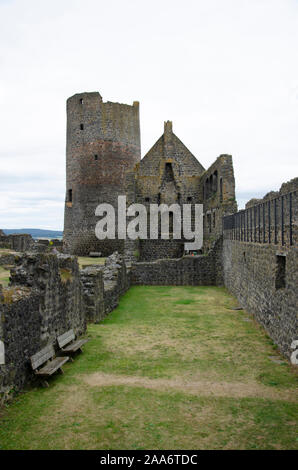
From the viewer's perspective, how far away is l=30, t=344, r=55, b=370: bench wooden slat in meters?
6.65

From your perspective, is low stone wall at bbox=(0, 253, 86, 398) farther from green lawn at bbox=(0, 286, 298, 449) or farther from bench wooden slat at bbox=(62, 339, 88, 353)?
green lawn at bbox=(0, 286, 298, 449)

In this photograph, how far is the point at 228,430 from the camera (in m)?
5.11

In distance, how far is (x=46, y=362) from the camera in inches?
291

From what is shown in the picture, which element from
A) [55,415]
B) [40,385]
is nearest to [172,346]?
[40,385]

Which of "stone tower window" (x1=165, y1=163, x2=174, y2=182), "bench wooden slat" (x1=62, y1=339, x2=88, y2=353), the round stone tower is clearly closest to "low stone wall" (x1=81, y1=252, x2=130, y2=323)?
"bench wooden slat" (x1=62, y1=339, x2=88, y2=353)

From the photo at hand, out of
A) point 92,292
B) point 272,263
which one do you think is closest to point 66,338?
point 92,292

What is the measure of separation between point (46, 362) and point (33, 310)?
3.83ft

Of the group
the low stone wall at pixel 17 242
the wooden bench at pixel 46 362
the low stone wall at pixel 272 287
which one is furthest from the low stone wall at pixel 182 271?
the low stone wall at pixel 17 242

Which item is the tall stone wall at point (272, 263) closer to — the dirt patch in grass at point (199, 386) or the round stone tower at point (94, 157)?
the dirt patch in grass at point (199, 386)

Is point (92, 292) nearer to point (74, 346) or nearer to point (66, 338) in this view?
point (66, 338)

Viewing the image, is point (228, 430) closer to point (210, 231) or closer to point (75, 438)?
point (75, 438)

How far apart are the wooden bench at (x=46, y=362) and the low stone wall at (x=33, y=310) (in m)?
0.11
